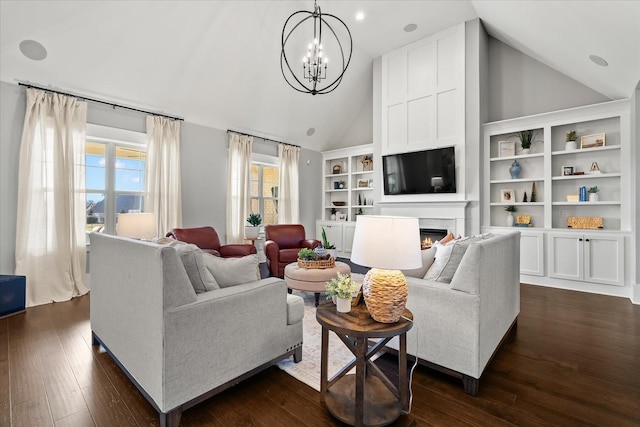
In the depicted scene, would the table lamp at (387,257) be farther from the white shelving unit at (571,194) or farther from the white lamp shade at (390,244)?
the white shelving unit at (571,194)

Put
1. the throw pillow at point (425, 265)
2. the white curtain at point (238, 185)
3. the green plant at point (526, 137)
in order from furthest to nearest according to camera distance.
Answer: the white curtain at point (238, 185) < the green plant at point (526, 137) < the throw pillow at point (425, 265)

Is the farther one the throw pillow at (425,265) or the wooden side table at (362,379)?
the throw pillow at (425,265)

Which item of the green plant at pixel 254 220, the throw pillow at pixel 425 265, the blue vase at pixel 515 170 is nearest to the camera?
the throw pillow at pixel 425 265

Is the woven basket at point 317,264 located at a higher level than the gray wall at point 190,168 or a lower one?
lower

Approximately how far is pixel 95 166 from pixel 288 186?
3.70 metres

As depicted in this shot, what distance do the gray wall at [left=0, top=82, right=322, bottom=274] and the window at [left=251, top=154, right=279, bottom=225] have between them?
26cm

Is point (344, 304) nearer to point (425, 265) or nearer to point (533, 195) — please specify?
point (425, 265)

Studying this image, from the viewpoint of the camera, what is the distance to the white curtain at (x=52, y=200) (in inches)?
145

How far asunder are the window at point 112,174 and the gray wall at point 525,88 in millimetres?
6321

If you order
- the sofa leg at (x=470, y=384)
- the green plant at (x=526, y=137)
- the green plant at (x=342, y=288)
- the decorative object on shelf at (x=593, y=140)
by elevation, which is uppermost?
the green plant at (x=526, y=137)

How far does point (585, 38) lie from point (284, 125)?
505 cm

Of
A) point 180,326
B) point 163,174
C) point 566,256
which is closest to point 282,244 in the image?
point 163,174

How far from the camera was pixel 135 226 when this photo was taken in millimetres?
3375

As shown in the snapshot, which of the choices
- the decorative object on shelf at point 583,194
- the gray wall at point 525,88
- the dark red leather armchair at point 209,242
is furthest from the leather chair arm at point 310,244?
the decorative object on shelf at point 583,194
